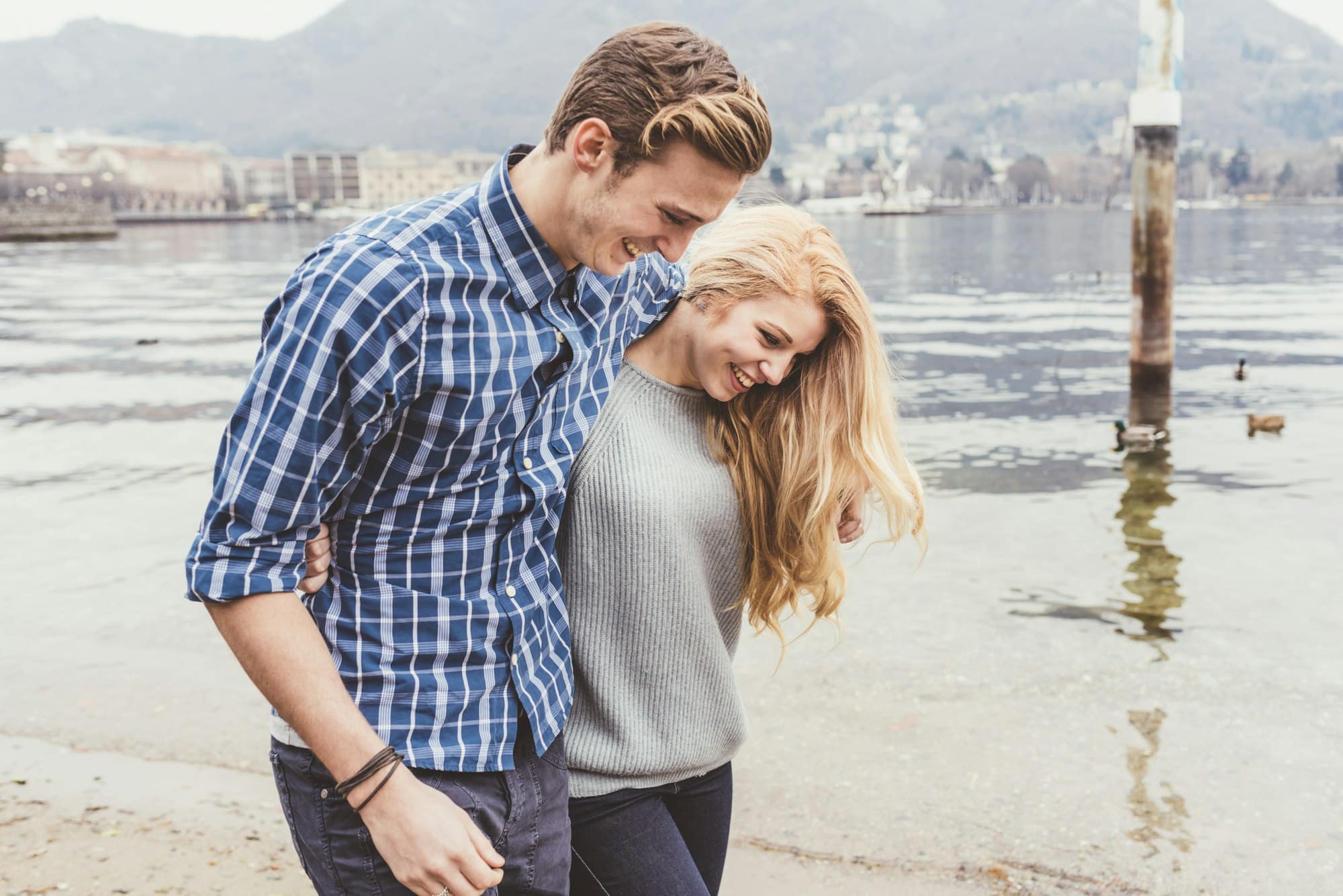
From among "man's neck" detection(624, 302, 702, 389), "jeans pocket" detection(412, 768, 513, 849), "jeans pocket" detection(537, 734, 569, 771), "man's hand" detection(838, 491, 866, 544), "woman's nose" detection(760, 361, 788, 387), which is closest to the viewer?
"jeans pocket" detection(412, 768, 513, 849)

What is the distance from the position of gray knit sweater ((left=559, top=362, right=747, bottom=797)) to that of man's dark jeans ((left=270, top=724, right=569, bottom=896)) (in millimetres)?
234

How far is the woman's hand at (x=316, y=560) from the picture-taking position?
186 centimetres

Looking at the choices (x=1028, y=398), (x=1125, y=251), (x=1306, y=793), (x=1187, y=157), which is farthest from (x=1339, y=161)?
(x=1306, y=793)

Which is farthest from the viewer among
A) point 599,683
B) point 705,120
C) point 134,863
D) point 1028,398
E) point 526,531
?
point 1028,398

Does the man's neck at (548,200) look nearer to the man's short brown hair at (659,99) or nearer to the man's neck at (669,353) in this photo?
the man's short brown hair at (659,99)

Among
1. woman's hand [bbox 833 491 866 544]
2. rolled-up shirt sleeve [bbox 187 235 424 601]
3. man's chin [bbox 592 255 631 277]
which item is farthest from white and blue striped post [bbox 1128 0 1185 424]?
rolled-up shirt sleeve [bbox 187 235 424 601]

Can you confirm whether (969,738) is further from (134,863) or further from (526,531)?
(526,531)

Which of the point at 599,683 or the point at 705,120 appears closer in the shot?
the point at 705,120

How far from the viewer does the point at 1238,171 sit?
18375cm

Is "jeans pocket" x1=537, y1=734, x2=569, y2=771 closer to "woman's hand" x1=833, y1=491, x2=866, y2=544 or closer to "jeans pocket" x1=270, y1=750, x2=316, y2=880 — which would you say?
"jeans pocket" x1=270, y1=750, x2=316, y2=880

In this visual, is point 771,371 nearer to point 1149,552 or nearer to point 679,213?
point 679,213

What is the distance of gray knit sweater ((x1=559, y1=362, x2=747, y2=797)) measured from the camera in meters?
2.41

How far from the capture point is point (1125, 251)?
73500 millimetres

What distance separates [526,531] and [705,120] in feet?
2.46
